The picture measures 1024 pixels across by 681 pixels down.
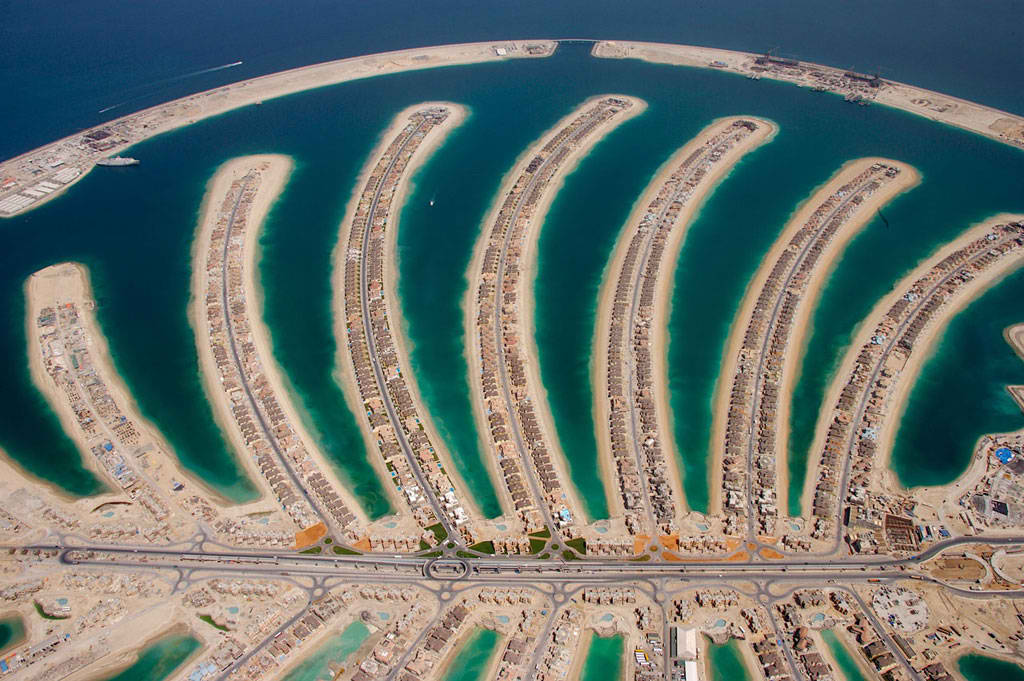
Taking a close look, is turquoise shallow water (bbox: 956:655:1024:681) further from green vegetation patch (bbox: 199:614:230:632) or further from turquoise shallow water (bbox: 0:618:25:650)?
turquoise shallow water (bbox: 0:618:25:650)

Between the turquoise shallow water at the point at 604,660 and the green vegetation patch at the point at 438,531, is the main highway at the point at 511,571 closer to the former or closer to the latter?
the green vegetation patch at the point at 438,531

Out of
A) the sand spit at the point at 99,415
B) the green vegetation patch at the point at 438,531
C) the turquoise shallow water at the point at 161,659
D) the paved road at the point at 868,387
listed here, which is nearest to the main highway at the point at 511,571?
the green vegetation patch at the point at 438,531

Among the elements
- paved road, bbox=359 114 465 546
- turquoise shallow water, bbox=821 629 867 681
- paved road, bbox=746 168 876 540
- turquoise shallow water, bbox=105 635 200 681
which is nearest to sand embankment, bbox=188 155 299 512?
paved road, bbox=359 114 465 546

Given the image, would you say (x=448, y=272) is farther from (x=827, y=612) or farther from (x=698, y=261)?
(x=827, y=612)

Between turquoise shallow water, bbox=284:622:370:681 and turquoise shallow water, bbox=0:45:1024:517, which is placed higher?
turquoise shallow water, bbox=0:45:1024:517

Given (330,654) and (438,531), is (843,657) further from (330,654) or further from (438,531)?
(330,654)

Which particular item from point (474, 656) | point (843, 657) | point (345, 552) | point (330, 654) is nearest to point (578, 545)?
point (474, 656)

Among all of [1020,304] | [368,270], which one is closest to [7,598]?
[368,270]
